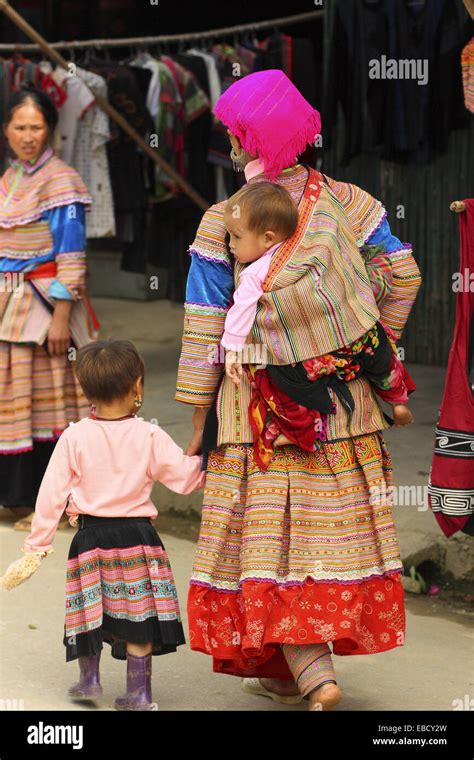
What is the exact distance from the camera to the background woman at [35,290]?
20.1 feet

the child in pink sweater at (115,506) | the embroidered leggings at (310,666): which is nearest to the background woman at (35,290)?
the child in pink sweater at (115,506)

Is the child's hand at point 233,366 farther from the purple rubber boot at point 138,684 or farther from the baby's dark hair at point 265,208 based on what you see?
the purple rubber boot at point 138,684

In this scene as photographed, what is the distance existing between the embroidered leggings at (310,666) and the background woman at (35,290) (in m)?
2.61

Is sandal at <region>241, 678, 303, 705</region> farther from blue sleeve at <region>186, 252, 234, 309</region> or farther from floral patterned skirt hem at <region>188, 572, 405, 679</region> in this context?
blue sleeve at <region>186, 252, 234, 309</region>

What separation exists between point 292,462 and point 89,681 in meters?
1.01

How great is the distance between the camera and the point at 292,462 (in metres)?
3.97

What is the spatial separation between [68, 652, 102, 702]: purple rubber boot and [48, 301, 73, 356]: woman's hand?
2207 millimetres

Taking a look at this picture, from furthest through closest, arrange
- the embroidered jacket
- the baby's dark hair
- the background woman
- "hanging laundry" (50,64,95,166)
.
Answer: "hanging laundry" (50,64,95,166) < the background woman < the embroidered jacket < the baby's dark hair

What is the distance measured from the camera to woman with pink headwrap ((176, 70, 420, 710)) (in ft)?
12.8

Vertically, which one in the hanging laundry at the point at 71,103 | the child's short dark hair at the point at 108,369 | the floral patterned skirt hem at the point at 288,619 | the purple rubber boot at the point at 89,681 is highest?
the hanging laundry at the point at 71,103

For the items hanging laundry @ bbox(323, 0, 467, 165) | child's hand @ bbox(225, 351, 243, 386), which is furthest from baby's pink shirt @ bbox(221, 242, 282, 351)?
hanging laundry @ bbox(323, 0, 467, 165)

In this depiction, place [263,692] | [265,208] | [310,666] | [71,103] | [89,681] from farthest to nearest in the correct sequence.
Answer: [71,103]
[263,692]
[89,681]
[310,666]
[265,208]

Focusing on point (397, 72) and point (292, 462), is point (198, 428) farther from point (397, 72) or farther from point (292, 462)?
point (397, 72)

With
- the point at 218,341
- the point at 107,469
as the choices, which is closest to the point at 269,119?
the point at 218,341
